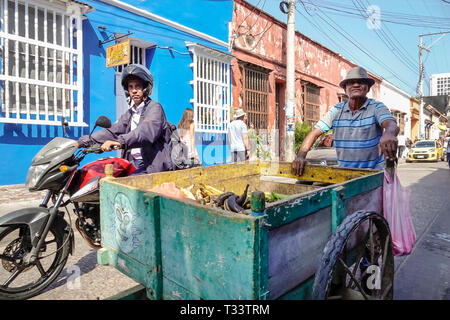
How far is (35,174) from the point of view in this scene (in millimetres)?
2299

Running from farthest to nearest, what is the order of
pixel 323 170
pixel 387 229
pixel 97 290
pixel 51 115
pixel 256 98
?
1. pixel 256 98
2. pixel 51 115
3. pixel 323 170
4. pixel 97 290
5. pixel 387 229

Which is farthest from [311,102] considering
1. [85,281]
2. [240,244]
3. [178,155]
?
[240,244]

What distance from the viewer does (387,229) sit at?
6.78 ft

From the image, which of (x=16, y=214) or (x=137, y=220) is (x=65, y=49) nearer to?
(x=16, y=214)

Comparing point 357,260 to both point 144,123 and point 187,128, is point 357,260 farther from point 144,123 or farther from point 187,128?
point 187,128

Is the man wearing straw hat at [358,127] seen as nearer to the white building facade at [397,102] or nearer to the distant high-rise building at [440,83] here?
the white building facade at [397,102]

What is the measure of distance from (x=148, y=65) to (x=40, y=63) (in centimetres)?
297

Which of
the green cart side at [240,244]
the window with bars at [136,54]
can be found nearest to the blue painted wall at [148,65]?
the window with bars at [136,54]

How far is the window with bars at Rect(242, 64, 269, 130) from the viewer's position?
464 inches

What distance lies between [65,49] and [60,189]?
4.98 meters

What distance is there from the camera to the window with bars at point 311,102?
50.8 ft

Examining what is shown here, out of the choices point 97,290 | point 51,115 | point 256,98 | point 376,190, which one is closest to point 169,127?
point 97,290

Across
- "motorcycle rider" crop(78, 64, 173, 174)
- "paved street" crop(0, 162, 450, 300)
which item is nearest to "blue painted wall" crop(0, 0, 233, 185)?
"paved street" crop(0, 162, 450, 300)

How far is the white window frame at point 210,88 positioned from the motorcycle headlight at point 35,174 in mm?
7342
